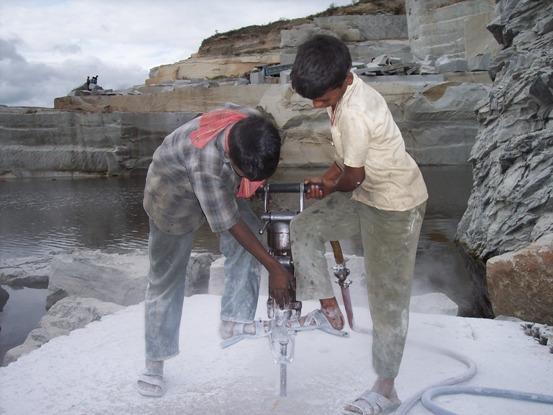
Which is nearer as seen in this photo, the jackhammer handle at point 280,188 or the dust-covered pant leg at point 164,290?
the jackhammer handle at point 280,188

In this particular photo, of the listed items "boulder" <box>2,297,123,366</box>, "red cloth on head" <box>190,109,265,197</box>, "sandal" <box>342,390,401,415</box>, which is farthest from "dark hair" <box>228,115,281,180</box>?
"boulder" <box>2,297,123,366</box>

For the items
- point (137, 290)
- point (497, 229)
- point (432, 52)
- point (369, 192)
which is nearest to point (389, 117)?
point (369, 192)

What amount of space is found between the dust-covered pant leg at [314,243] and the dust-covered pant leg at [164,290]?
1.83ft

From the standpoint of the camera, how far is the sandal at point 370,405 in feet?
8.10

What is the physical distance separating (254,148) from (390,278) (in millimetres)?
821

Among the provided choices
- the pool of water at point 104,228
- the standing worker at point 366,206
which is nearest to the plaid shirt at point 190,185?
the standing worker at point 366,206

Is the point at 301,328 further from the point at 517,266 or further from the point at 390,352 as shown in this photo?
the point at 517,266

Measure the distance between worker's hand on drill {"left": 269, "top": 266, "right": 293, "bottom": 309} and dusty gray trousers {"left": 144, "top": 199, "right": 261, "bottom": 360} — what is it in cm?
39

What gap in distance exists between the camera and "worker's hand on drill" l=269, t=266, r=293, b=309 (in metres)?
2.42

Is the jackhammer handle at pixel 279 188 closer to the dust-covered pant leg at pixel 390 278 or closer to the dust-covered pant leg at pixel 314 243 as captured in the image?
the dust-covered pant leg at pixel 314 243

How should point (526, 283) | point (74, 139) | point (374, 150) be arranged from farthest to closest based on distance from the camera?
point (74, 139) → point (526, 283) → point (374, 150)

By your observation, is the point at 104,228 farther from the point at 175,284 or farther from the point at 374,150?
the point at 374,150

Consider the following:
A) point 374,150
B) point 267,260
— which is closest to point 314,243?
point 267,260

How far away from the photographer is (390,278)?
2.49 m
